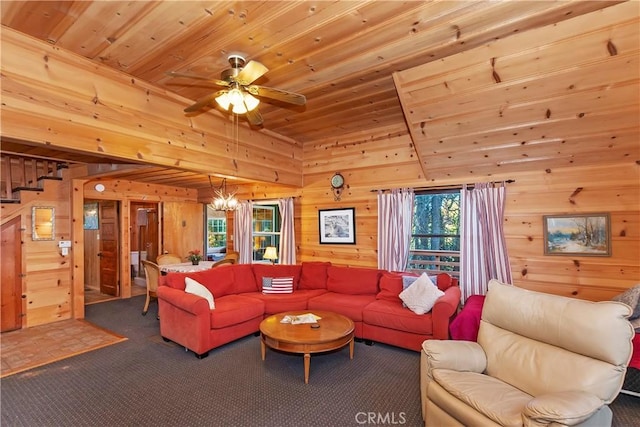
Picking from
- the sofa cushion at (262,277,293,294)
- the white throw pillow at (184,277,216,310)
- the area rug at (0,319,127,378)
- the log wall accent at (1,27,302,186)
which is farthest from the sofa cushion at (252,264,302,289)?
the area rug at (0,319,127,378)

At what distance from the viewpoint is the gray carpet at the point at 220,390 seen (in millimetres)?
2445

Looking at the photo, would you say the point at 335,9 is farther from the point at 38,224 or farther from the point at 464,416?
the point at 38,224

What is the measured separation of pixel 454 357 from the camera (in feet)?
7.41

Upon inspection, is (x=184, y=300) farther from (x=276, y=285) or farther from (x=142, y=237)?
(x=142, y=237)

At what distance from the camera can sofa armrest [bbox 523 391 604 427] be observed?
4.98 ft

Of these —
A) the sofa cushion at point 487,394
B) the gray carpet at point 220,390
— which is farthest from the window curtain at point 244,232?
the sofa cushion at point 487,394

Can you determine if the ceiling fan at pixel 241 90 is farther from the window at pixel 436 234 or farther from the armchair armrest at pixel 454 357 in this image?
the window at pixel 436 234

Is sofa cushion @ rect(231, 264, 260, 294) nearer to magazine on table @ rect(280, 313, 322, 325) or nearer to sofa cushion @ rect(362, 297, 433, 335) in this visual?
magazine on table @ rect(280, 313, 322, 325)

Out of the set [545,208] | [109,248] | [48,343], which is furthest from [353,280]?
[109,248]

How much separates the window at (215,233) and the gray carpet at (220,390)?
4.32 m

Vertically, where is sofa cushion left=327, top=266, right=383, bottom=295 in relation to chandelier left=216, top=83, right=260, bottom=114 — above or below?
below

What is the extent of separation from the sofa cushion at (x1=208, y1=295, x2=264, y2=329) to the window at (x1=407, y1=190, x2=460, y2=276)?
2.39 m

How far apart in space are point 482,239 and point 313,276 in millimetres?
2520

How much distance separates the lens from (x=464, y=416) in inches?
72.8
